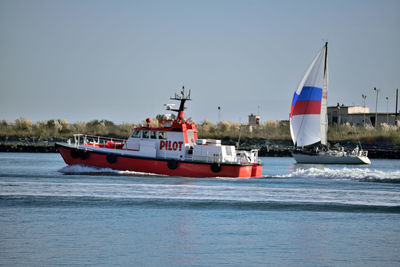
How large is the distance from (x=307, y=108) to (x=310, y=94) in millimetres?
1353

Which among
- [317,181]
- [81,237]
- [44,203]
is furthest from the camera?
[317,181]

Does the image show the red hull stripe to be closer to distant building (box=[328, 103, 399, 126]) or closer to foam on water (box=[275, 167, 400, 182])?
foam on water (box=[275, 167, 400, 182])

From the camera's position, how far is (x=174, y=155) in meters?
37.8

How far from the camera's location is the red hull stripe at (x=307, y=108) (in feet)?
212

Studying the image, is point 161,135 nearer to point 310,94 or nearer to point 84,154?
point 84,154

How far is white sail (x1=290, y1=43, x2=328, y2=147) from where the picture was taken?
6488cm

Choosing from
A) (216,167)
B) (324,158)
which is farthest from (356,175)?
(324,158)

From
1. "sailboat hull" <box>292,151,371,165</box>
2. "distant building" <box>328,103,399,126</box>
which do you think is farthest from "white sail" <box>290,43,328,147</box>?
"distant building" <box>328,103,399,126</box>

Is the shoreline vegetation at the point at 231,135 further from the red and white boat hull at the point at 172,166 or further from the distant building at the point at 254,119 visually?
the red and white boat hull at the point at 172,166

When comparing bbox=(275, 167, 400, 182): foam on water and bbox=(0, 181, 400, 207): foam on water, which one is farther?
bbox=(275, 167, 400, 182): foam on water

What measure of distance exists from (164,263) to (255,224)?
270 inches

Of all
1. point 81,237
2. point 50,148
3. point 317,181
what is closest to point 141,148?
point 317,181

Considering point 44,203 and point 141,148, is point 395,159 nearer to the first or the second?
point 141,148

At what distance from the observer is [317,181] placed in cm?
4034
